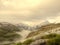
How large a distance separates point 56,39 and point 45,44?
4.74 m

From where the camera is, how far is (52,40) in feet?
233

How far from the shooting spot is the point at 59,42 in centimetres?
7069

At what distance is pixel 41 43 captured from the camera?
70188mm

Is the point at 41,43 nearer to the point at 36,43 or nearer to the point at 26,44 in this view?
the point at 36,43

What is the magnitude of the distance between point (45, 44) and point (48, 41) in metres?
1.33

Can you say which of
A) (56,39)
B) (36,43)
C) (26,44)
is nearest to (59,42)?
(56,39)

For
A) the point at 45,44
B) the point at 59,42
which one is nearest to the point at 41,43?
the point at 45,44

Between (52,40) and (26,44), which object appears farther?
(26,44)

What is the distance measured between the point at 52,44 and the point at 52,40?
1.65 meters

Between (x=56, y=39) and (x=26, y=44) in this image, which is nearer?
(x=56, y=39)

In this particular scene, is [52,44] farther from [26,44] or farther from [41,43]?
[26,44]

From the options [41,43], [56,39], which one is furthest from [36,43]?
[56,39]

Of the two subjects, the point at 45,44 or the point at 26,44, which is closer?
the point at 45,44

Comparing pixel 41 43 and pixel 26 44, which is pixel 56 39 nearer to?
pixel 41 43
